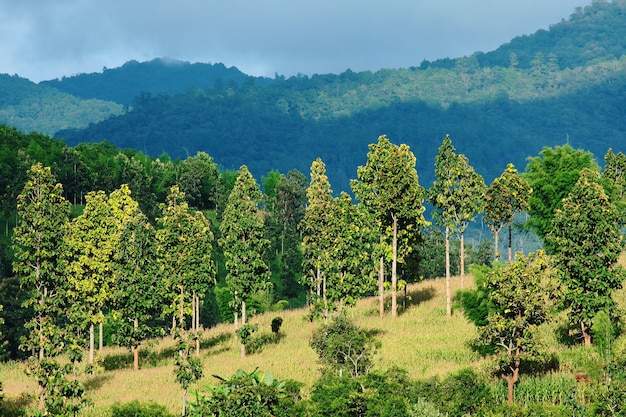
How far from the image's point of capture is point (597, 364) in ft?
134

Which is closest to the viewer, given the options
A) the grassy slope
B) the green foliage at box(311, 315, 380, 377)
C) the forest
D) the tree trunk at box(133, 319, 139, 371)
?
the forest

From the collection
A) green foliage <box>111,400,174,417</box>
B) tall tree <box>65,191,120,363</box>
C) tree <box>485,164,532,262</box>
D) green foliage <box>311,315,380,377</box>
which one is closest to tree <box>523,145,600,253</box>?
tree <box>485,164,532,262</box>

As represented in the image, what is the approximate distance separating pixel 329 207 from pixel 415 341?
12.0 meters

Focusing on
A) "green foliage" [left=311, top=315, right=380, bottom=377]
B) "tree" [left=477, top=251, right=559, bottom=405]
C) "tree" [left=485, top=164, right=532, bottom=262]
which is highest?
"tree" [left=485, top=164, right=532, bottom=262]

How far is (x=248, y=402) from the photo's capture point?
37812 millimetres

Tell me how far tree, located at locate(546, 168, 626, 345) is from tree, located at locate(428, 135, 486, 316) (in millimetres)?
17144

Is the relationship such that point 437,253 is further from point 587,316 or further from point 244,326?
point 587,316

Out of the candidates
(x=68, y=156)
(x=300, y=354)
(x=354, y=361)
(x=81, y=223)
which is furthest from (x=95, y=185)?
(x=354, y=361)

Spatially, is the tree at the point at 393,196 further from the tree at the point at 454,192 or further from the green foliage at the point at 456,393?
the green foliage at the point at 456,393

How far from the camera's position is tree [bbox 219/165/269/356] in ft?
196

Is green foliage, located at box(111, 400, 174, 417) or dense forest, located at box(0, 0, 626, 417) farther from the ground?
dense forest, located at box(0, 0, 626, 417)

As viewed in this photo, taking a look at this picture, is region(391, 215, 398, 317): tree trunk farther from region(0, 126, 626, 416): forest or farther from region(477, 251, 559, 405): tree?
region(477, 251, 559, 405): tree

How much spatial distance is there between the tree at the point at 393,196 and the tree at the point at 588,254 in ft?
60.7

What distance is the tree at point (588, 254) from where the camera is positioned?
4556 cm
